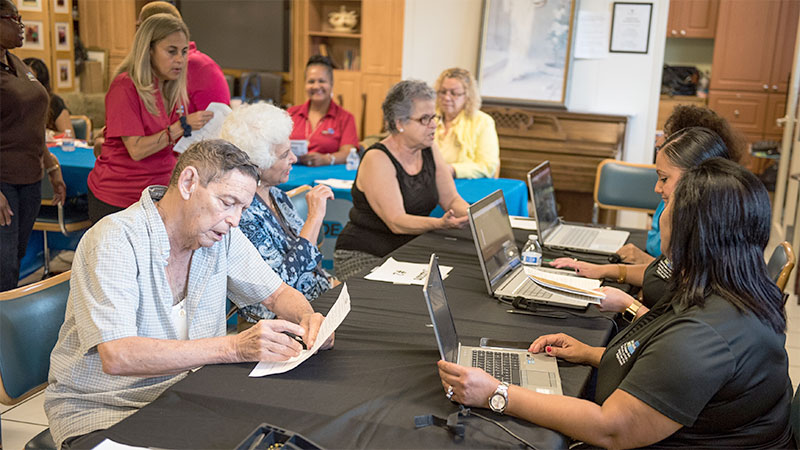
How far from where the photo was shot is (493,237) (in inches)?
99.9

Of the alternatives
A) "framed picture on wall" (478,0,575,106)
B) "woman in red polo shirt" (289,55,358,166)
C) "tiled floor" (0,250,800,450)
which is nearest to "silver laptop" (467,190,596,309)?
"tiled floor" (0,250,800,450)

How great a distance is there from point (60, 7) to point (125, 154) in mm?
6790

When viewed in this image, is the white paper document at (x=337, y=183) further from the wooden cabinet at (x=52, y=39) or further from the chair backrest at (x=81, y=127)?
the wooden cabinet at (x=52, y=39)

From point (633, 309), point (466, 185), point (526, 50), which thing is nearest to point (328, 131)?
point (466, 185)

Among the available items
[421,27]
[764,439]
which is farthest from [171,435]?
[421,27]

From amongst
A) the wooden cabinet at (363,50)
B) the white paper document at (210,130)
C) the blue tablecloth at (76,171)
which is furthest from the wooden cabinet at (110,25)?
the white paper document at (210,130)

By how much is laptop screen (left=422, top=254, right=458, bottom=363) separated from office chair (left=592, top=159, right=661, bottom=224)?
9.52ft

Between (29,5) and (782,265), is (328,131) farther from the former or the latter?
(29,5)

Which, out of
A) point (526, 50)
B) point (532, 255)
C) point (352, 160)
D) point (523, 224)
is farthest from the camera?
point (526, 50)

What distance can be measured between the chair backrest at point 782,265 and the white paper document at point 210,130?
7.80 feet

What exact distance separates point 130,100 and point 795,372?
338cm

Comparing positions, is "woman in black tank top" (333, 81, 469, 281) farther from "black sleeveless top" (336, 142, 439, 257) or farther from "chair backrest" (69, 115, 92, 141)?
"chair backrest" (69, 115, 92, 141)

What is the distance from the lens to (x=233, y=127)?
2.45 meters

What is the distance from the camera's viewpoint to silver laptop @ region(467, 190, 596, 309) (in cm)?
229
